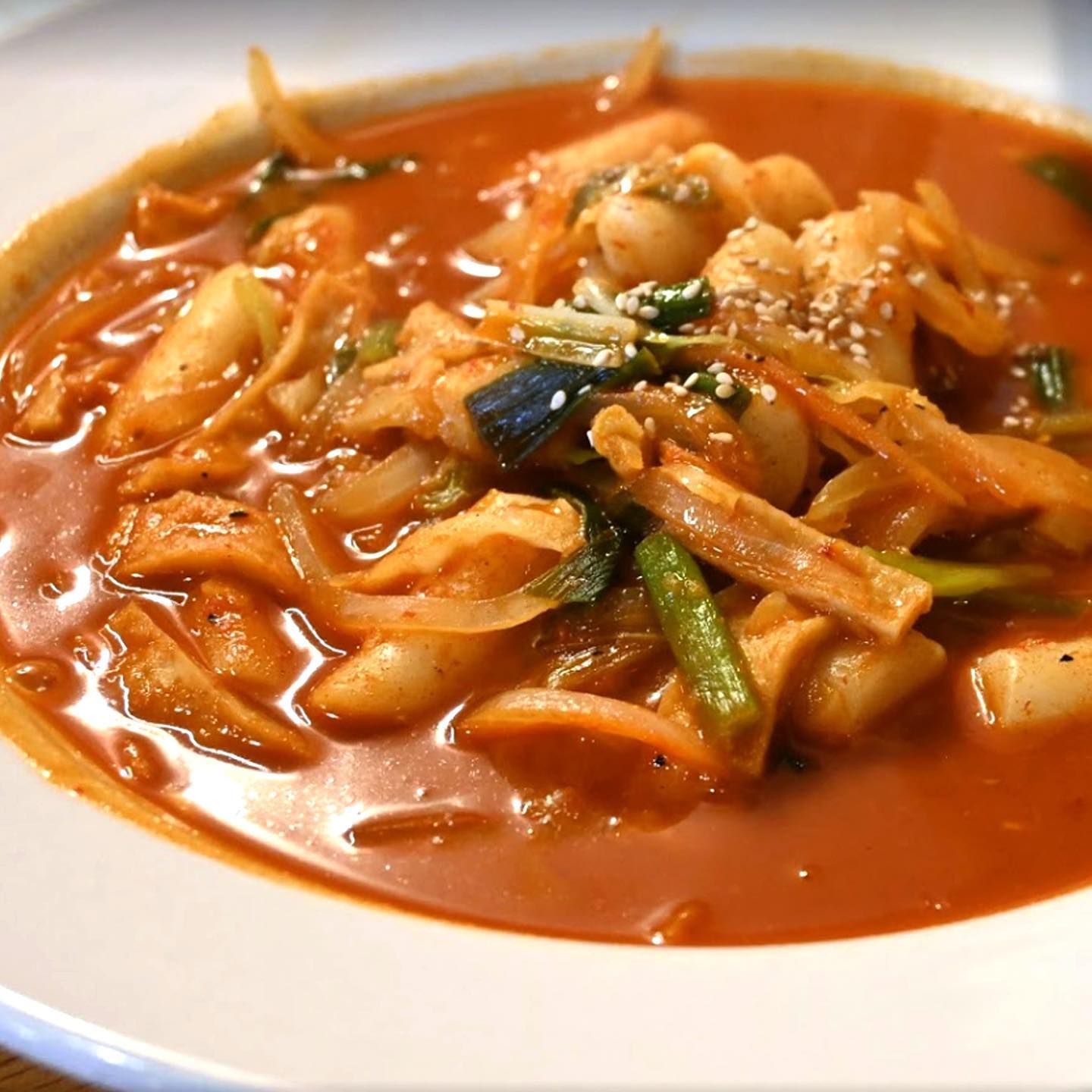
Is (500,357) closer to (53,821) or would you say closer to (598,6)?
(53,821)

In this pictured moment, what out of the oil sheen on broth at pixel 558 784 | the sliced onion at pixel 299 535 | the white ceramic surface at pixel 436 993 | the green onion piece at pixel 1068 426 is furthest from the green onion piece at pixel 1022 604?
the sliced onion at pixel 299 535

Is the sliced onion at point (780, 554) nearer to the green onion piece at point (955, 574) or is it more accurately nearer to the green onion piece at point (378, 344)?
the green onion piece at point (955, 574)

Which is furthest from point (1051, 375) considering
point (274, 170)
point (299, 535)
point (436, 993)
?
point (274, 170)

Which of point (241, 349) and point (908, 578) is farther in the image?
point (241, 349)

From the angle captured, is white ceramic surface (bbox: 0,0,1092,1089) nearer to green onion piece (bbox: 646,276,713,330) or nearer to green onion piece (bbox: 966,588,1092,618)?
green onion piece (bbox: 966,588,1092,618)

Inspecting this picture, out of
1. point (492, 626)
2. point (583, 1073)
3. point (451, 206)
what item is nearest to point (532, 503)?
point (492, 626)

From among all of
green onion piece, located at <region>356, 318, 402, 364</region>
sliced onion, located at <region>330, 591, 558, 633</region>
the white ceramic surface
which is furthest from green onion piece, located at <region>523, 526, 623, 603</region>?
green onion piece, located at <region>356, 318, 402, 364</region>
